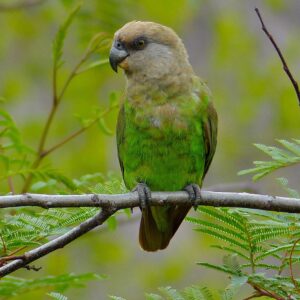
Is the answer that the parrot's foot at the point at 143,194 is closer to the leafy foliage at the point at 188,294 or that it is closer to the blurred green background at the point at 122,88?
the leafy foliage at the point at 188,294

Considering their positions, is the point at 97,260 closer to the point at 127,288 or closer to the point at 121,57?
the point at 127,288

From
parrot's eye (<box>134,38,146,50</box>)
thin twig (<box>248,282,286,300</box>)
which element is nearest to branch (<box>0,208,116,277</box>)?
thin twig (<box>248,282,286,300</box>)

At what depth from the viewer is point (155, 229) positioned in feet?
15.4

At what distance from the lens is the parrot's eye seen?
4598 mm

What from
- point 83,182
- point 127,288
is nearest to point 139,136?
point 83,182

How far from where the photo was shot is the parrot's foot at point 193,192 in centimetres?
367

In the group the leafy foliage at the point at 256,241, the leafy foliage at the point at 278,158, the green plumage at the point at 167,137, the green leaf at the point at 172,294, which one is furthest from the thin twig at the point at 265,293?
the green plumage at the point at 167,137

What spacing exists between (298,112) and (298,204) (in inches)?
212

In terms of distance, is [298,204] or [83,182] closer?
[298,204]

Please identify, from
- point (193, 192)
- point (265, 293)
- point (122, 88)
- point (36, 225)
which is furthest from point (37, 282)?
point (122, 88)

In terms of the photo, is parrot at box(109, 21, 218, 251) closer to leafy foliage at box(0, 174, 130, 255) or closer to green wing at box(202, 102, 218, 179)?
green wing at box(202, 102, 218, 179)

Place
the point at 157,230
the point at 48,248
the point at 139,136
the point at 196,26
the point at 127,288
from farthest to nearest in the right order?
the point at 196,26, the point at 127,288, the point at 157,230, the point at 139,136, the point at 48,248

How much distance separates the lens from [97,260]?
8.37 meters

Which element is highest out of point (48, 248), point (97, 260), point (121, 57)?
point (121, 57)
